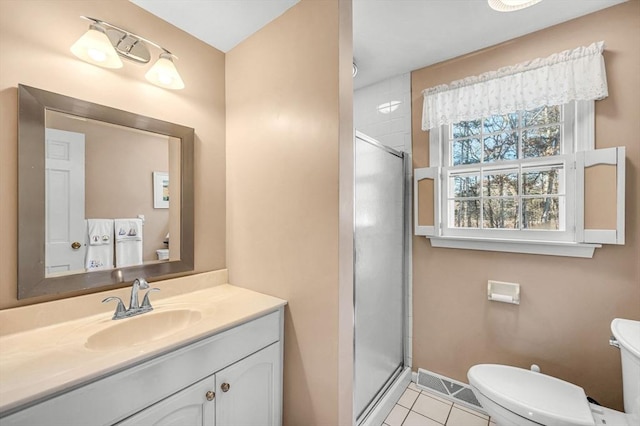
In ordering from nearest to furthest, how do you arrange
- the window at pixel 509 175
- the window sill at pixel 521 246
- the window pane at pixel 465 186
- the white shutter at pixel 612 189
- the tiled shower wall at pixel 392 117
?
the white shutter at pixel 612 189 → the window sill at pixel 521 246 → the window at pixel 509 175 → the window pane at pixel 465 186 → the tiled shower wall at pixel 392 117

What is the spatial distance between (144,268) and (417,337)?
195 cm

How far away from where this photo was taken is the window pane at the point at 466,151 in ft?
6.30

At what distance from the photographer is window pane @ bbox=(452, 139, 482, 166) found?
6.30ft

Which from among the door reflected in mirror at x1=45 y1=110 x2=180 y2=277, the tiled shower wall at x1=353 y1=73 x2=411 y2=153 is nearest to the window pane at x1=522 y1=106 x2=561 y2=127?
the tiled shower wall at x1=353 y1=73 x2=411 y2=153

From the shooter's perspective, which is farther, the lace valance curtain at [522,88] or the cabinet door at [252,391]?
the lace valance curtain at [522,88]

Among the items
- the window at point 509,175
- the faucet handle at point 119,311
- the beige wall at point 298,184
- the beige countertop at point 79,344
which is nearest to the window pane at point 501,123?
the window at point 509,175

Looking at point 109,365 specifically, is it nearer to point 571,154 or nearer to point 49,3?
point 49,3

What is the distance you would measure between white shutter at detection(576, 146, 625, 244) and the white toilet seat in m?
0.77

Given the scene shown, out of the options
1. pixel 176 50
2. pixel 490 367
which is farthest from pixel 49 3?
pixel 490 367

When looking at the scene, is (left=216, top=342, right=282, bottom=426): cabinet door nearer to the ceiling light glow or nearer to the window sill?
the window sill

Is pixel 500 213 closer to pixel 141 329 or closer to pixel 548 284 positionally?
pixel 548 284

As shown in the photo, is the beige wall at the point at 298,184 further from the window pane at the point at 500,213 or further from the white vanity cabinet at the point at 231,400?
the window pane at the point at 500,213

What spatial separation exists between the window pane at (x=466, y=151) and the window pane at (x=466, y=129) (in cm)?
5

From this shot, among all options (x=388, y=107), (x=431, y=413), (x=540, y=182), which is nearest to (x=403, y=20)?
(x=388, y=107)
